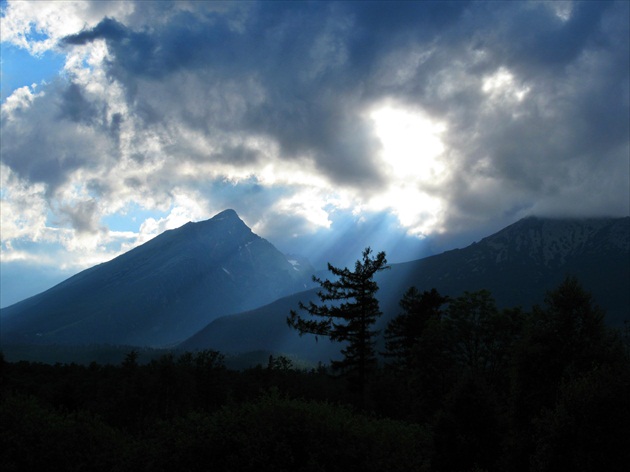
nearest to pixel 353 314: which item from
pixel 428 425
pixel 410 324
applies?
pixel 428 425

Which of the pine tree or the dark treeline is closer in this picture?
the dark treeline

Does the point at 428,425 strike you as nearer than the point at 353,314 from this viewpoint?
Yes

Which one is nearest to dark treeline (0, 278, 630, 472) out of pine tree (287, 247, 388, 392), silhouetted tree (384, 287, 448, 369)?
pine tree (287, 247, 388, 392)

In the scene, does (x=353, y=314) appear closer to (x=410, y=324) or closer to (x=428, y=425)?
(x=428, y=425)

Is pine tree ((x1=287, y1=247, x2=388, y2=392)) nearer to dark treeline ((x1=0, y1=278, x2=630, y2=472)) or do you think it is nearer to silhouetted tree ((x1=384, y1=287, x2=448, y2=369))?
dark treeline ((x1=0, y1=278, x2=630, y2=472))

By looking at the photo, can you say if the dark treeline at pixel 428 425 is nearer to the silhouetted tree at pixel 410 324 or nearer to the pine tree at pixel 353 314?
the pine tree at pixel 353 314

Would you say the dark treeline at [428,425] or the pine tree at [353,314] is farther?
the pine tree at [353,314]

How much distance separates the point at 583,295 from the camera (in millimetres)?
30375

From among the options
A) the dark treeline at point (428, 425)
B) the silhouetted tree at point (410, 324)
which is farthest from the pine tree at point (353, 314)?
the silhouetted tree at point (410, 324)

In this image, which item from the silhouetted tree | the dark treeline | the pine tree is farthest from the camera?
the silhouetted tree

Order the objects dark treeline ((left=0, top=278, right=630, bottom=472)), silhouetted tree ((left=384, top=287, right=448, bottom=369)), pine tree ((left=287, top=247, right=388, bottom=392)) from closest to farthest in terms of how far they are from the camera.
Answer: dark treeline ((left=0, top=278, right=630, bottom=472)), pine tree ((left=287, top=247, right=388, bottom=392)), silhouetted tree ((left=384, top=287, right=448, bottom=369))

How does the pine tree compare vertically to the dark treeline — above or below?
above

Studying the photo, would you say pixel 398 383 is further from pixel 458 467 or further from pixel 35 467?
pixel 35 467

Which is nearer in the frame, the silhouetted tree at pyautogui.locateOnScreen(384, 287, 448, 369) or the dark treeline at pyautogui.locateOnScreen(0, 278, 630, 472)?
the dark treeline at pyautogui.locateOnScreen(0, 278, 630, 472)
